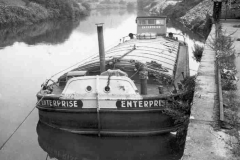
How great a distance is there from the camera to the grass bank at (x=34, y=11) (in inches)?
2125

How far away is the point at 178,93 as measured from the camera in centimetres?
1027

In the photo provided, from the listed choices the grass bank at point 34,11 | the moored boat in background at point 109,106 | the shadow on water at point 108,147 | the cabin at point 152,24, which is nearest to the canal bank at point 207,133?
the moored boat in background at point 109,106

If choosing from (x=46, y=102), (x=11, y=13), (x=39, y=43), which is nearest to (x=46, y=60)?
(x=39, y=43)

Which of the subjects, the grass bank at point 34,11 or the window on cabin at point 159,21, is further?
the grass bank at point 34,11

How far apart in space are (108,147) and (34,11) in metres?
55.4

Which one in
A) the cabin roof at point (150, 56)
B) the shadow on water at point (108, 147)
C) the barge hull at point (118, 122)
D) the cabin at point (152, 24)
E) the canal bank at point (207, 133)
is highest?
the cabin at point (152, 24)

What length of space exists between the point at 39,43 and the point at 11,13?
935 inches

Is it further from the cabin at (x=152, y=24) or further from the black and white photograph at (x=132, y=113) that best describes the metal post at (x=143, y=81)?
the cabin at (x=152, y=24)

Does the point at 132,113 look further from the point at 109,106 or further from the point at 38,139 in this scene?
the point at 38,139

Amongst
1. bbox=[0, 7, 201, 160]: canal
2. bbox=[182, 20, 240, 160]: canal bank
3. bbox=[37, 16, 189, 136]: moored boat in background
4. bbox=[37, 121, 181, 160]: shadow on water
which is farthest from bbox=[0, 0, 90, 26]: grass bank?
bbox=[182, 20, 240, 160]: canal bank

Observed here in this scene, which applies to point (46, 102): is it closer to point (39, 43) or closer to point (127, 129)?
point (127, 129)

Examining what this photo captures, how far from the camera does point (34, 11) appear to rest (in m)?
60.6

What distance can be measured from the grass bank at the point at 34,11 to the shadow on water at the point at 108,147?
4604 cm

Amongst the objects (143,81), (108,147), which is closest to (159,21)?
(143,81)
